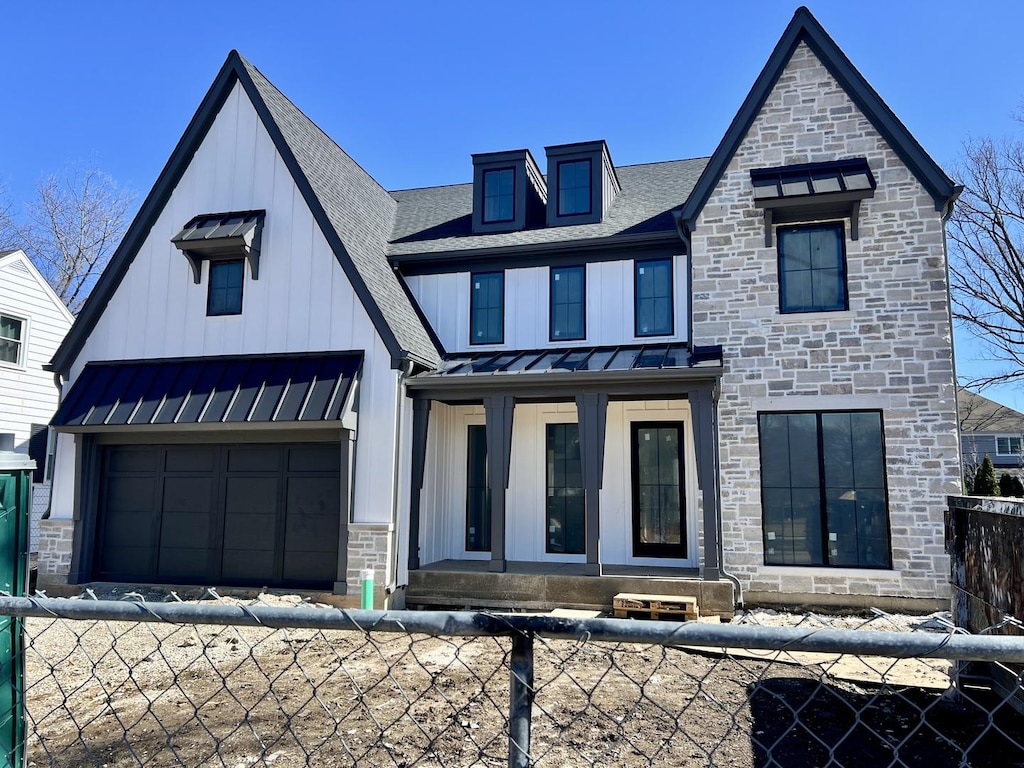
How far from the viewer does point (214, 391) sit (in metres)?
11.5

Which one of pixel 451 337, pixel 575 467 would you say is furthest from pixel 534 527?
pixel 451 337

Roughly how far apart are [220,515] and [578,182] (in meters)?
8.87

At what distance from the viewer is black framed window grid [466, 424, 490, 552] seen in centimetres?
1305

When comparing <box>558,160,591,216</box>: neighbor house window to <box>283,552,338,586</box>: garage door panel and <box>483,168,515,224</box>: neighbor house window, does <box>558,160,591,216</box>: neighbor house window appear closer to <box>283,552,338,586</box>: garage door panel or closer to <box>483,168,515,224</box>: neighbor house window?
<box>483,168,515,224</box>: neighbor house window

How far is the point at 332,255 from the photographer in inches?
464

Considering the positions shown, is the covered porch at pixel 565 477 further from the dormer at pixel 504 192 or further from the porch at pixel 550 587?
the dormer at pixel 504 192

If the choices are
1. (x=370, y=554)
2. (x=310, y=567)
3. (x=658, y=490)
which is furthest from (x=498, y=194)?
(x=310, y=567)

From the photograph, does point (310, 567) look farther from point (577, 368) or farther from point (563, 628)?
point (563, 628)

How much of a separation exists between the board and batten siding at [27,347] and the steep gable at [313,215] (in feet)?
18.9

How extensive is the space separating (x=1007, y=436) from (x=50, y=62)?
133 feet

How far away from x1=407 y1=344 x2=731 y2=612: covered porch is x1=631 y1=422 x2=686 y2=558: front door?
17mm

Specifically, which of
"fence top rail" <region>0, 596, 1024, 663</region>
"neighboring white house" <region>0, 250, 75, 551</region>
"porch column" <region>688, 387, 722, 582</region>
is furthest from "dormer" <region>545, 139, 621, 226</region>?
"neighboring white house" <region>0, 250, 75, 551</region>

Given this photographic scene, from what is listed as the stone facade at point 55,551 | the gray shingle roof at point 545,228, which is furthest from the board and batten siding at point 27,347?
the gray shingle roof at point 545,228

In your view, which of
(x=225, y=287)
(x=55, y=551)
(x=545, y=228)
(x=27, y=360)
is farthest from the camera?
(x=27, y=360)
